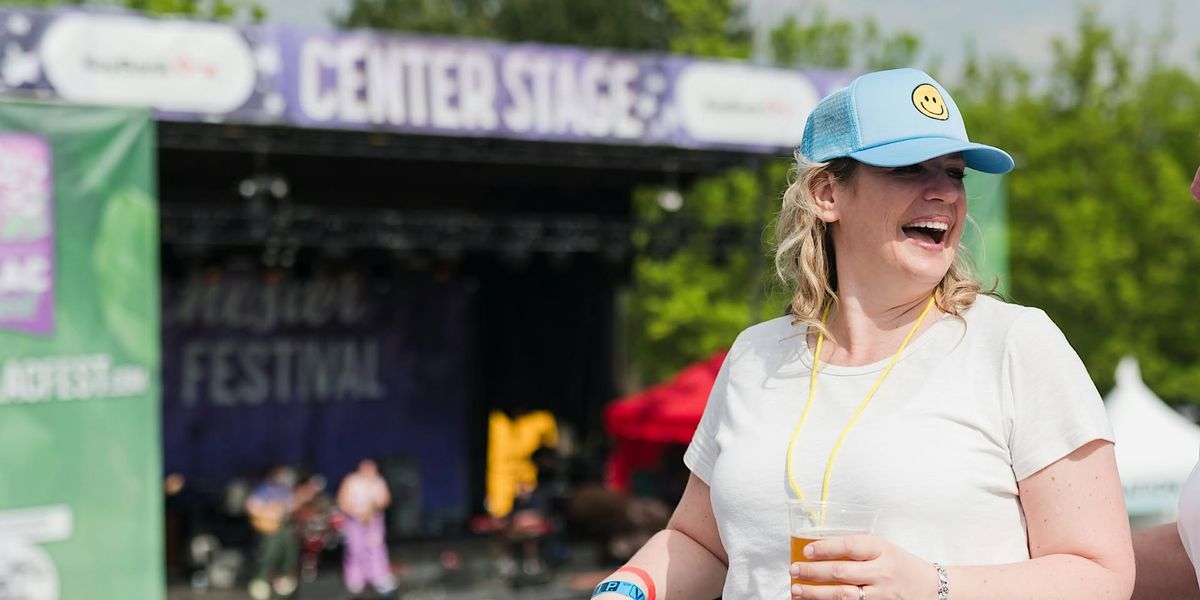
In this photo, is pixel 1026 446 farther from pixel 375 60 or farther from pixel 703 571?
pixel 375 60

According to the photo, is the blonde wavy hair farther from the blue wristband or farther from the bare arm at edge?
the blue wristband

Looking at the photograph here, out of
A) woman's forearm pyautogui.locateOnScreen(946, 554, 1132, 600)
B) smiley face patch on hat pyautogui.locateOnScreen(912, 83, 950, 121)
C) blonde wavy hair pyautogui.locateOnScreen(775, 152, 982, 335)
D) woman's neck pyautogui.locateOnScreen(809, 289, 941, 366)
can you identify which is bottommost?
woman's forearm pyautogui.locateOnScreen(946, 554, 1132, 600)

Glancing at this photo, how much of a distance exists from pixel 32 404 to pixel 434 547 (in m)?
10.3

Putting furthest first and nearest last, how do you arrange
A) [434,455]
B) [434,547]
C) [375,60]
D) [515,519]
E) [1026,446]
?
1. [434,455]
2. [434,547]
3. [515,519]
4. [375,60]
5. [1026,446]

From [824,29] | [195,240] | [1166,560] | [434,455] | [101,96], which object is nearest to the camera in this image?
[1166,560]

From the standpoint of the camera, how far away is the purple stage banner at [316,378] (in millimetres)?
15695

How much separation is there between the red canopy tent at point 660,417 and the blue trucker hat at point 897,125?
764 centimetres

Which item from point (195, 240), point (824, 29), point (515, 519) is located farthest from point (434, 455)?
point (824, 29)

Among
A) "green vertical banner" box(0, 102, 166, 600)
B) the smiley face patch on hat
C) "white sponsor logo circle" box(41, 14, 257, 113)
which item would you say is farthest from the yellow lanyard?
"white sponsor logo circle" box(41, 14, 257, 113)

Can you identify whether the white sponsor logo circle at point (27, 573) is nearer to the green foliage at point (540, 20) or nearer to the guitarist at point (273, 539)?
the guitarist at point (273, 539)

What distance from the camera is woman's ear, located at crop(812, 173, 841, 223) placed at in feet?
5.51

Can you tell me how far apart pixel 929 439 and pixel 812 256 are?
0.32 meters

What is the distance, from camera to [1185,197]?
19703mm

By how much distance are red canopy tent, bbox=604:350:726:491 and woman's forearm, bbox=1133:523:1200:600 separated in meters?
7.48
